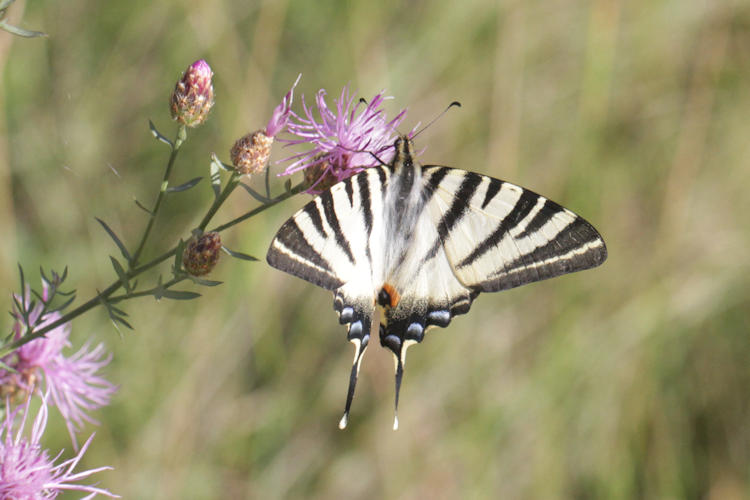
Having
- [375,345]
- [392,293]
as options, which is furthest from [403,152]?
[375,345]

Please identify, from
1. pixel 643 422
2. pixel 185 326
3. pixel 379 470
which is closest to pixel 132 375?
pixel 185 326

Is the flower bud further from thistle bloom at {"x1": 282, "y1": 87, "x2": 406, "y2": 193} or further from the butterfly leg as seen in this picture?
the butterfly leg

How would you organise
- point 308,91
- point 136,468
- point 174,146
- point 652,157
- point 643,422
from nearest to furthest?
point 174,146 → point 136,468 → point 643,422 → point 308,91 → point 652,157

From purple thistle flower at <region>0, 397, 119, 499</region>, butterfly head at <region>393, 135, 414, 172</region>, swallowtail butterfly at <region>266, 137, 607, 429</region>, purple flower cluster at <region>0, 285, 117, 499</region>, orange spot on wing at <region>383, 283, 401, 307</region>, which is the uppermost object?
butterfly head at <region>393, 135, 414, 172</region>

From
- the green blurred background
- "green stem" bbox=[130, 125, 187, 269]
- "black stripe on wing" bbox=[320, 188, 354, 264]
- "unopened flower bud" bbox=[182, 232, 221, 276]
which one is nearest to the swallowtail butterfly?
"black stripe on wing" bbox=[320, 188, 354, 264]

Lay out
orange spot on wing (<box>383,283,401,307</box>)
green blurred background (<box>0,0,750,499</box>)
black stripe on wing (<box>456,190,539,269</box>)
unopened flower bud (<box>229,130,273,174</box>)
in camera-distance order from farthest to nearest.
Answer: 1. green blurred background (<box>0,0,750,499</box>)
2. orange spot on wing (<box>383,283,401,307</box>)
3. black stripe on wing (<box>456,190,539,269</box>)
4. unopened flower bud (<box>229,130,273,174</box>)

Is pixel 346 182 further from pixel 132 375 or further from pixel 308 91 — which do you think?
pixel 308 91
